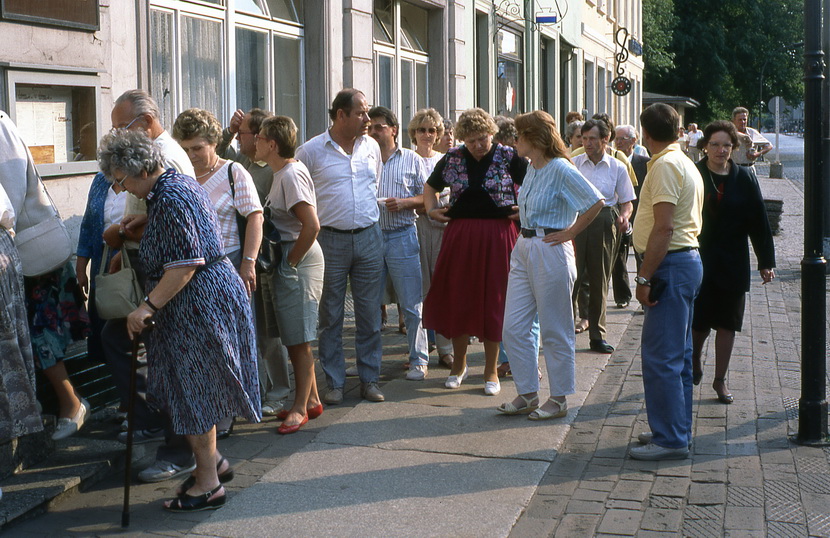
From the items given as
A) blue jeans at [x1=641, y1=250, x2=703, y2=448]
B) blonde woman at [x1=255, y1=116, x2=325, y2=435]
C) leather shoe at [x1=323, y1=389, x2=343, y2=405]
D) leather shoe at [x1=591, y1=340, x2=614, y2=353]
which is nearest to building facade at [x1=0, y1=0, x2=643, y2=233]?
blonde woman at [x1=255, y1=116, x2=325, y2=435]

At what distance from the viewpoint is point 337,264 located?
22.7ft

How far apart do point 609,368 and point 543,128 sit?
236cm

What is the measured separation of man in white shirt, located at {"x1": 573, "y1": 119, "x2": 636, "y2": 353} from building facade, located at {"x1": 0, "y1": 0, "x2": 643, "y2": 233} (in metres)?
Result: 3.25

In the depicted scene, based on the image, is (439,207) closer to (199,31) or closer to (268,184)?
(268,184)

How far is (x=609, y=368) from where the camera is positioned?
806cm

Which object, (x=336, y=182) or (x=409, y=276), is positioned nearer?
(x=336, y=182)

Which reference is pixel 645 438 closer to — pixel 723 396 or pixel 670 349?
pixel 670 349

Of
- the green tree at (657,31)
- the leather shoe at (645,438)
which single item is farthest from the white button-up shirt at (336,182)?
the green tree at (657,31)

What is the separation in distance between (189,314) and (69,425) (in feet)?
5.18

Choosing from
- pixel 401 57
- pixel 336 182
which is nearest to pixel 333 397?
pixel 336 182

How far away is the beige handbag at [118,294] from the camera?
5219 mm

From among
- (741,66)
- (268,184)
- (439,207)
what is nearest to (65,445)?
(268,184)

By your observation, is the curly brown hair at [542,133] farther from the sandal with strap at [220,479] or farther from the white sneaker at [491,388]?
the sandal with strap at [220,479]

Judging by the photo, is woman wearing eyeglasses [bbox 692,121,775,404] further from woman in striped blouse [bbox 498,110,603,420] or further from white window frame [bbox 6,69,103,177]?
white window frame [bbox 6,69,103,177]
